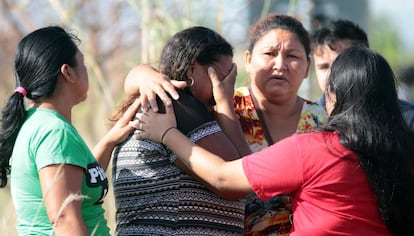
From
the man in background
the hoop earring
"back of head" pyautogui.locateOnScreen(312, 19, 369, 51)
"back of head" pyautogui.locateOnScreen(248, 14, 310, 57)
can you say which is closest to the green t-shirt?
the hoop earring

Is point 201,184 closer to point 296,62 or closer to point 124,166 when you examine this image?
point 124,166

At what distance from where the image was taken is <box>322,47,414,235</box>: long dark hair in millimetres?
3318

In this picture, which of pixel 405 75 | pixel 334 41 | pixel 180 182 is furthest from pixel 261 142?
pixel 405 75

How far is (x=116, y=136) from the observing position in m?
3.88

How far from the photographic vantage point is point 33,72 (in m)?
3.61

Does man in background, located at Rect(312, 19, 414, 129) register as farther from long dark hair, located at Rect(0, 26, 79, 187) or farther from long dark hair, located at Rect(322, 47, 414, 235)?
long dark hair, located at Rect(0, 26, 79, 187)

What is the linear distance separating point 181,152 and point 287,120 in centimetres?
96

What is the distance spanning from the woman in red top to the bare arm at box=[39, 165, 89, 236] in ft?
1.94

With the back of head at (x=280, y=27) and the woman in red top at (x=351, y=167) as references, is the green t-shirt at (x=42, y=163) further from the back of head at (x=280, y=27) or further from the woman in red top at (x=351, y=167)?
the back of head at (x=280, y=27)

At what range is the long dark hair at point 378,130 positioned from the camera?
10.9 ft

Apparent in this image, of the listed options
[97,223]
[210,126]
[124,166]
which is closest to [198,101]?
[210,126]

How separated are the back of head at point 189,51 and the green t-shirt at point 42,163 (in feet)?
1.66

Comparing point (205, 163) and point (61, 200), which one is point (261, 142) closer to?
point (205, 163)

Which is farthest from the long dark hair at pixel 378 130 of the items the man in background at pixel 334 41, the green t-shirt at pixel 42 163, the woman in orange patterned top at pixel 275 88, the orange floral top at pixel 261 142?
the man in background at pixel 334 41
